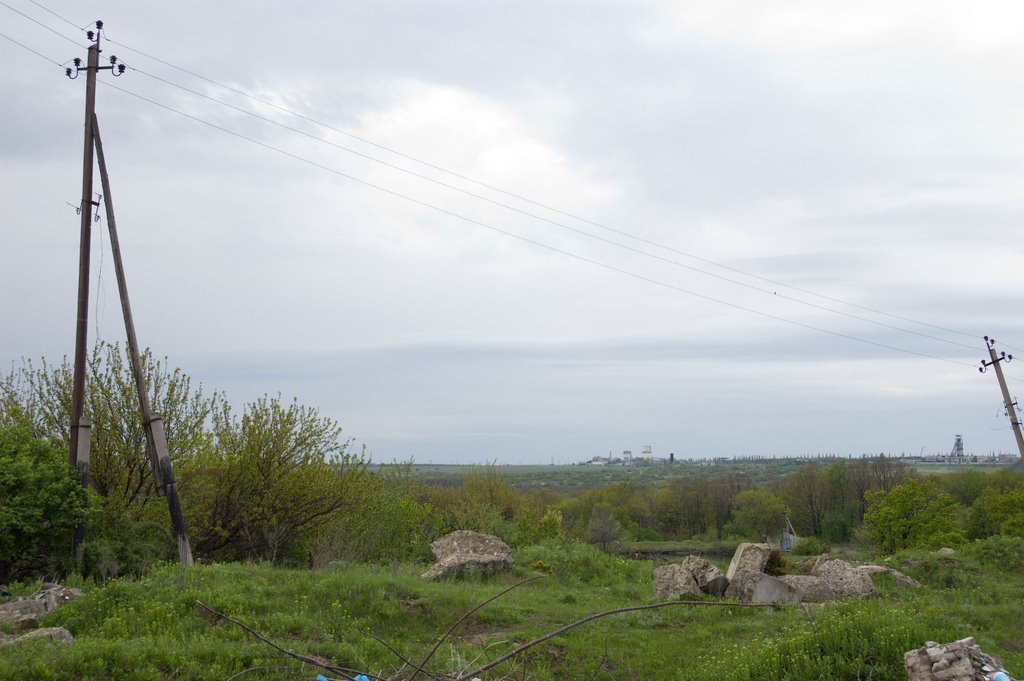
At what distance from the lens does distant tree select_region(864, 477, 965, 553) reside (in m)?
35.0

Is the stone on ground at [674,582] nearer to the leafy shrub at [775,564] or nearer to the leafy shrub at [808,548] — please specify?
the leafy shrub at [775,564]

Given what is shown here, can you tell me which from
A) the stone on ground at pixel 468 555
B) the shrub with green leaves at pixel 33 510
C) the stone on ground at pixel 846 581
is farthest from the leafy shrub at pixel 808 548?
the shrub with green leaves at pixel 33 510

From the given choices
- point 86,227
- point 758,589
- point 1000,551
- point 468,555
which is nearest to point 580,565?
point 468,555

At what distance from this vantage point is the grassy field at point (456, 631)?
8.49 meters

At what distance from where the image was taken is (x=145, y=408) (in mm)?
16016

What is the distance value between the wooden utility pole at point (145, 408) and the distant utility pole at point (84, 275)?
242 mm

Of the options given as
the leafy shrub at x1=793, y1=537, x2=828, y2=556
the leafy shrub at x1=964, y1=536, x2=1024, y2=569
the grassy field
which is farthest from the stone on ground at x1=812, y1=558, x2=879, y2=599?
the leafy shrub at x1=793, y1=537, x2=828, y2=556

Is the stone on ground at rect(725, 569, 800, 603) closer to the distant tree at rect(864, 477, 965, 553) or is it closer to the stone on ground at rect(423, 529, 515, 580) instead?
the stone on ground at rect(423, 529, 515, 580)

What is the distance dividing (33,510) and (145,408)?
2971mm

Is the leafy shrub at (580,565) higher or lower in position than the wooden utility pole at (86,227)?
lower

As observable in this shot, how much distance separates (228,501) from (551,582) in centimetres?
894

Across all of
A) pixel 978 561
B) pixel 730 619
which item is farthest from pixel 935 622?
pixel 978 561

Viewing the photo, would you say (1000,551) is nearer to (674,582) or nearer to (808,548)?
(674,582)

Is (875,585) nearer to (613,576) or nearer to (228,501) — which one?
(613,576)
